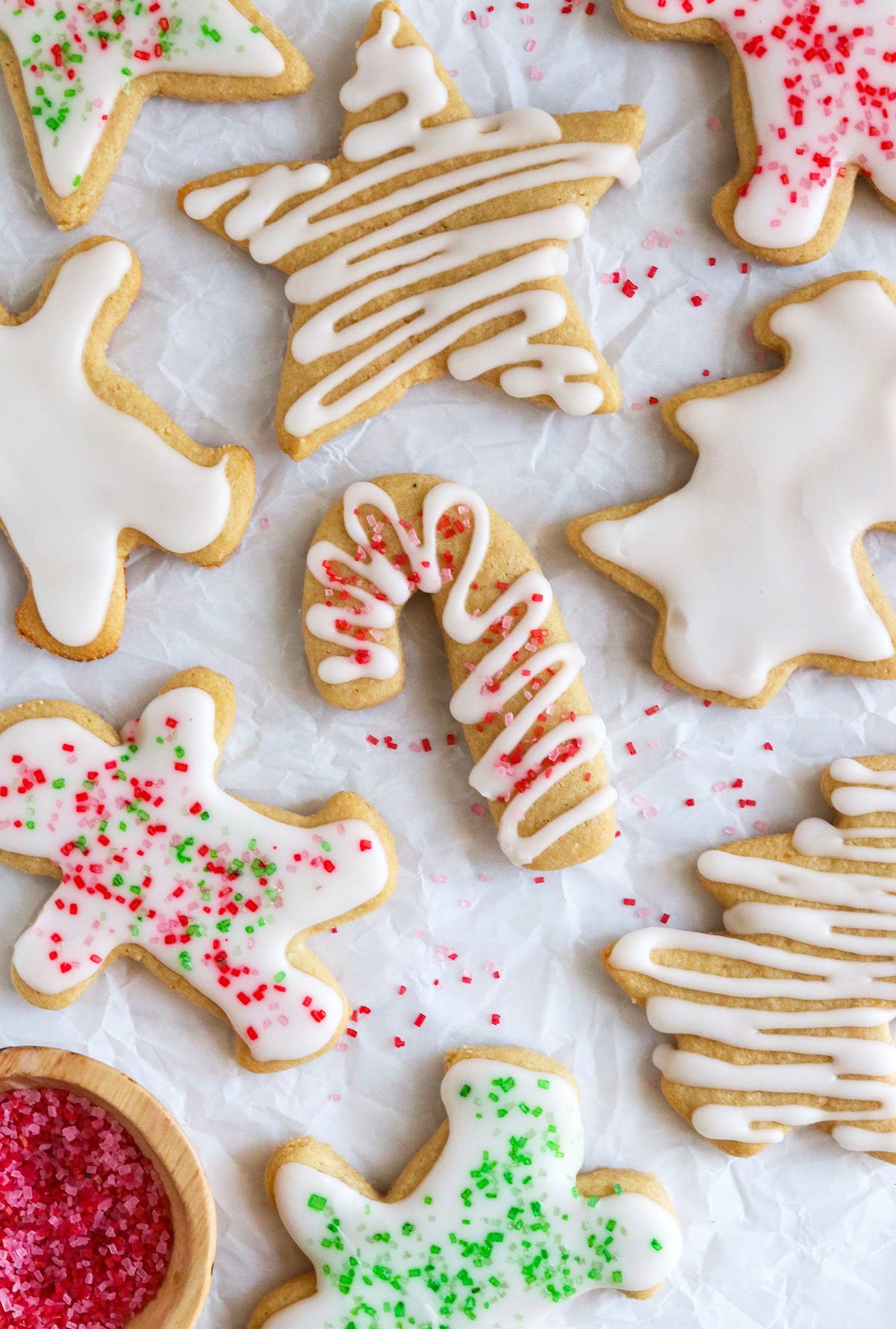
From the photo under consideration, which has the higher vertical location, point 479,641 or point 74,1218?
point 479,641

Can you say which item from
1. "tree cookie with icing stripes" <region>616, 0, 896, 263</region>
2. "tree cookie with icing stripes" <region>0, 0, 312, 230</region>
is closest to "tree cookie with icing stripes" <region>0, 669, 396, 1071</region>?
"tree cookie with icing stripes" <region>0, 0, 312, 230</region>

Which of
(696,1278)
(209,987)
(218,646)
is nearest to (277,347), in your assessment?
(218,646)

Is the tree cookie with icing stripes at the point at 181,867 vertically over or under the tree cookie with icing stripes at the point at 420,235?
under

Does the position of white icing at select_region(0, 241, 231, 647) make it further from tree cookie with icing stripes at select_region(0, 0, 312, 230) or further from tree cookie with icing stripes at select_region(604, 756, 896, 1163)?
tree cookie with icing stripes at select_region(604, 756, 896, 1163)

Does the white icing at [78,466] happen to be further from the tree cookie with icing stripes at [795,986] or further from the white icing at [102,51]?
the tree cookie with icing stripes at [795,986]

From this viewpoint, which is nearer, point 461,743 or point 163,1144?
point 163,1144

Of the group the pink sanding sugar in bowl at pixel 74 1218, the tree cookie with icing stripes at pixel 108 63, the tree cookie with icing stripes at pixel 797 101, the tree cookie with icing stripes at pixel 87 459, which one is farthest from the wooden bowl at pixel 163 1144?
the tree cookie with icing stripes at pixel 797 101

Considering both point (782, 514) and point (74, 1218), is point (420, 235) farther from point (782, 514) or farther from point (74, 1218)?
point (74, 1218)

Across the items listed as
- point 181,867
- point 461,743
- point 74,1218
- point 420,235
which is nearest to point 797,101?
point 420,235
